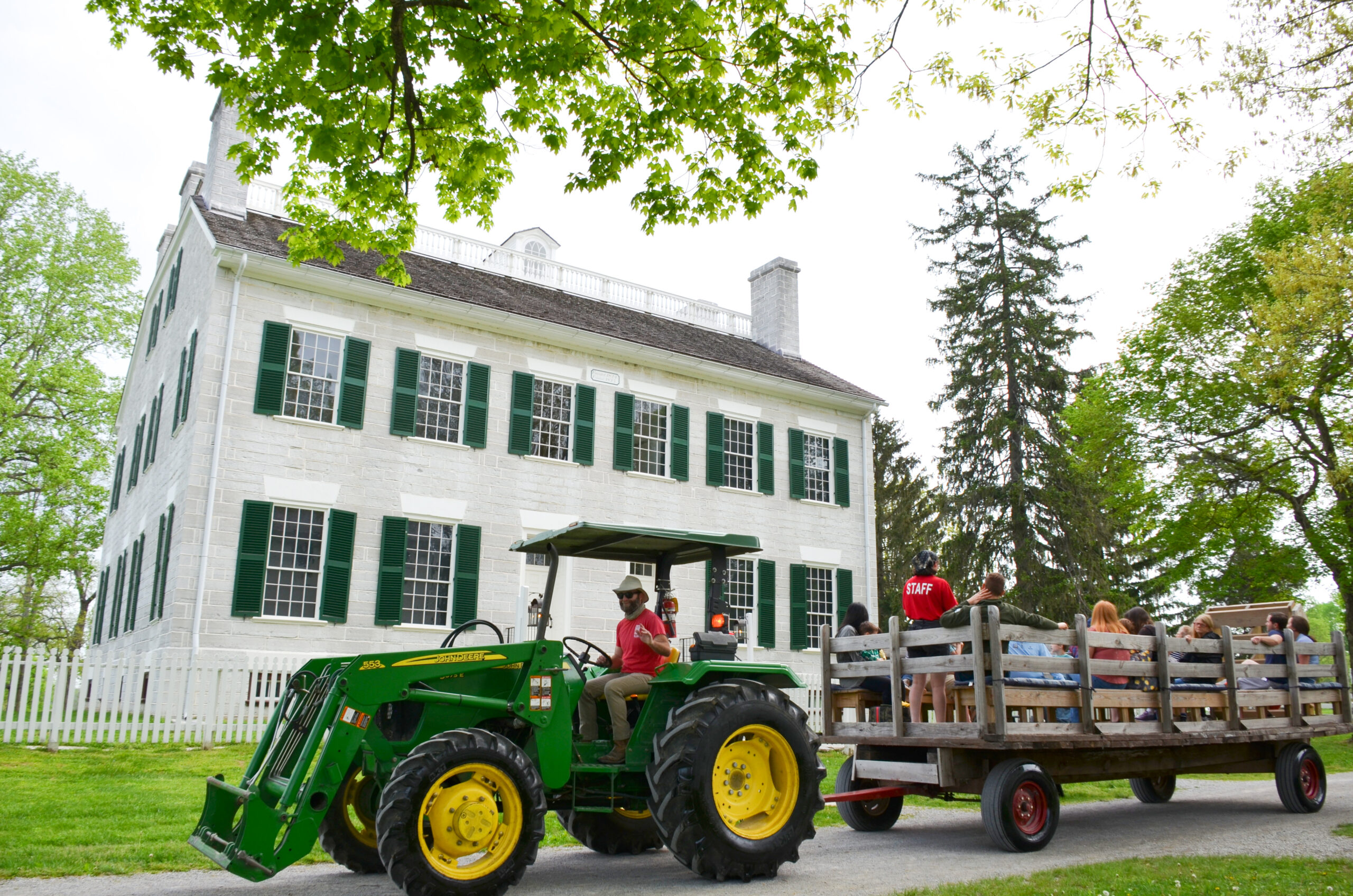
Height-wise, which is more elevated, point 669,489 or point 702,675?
point 669,489

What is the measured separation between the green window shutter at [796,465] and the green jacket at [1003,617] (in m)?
14.0

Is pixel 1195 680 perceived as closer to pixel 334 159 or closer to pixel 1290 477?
pixel 334 159

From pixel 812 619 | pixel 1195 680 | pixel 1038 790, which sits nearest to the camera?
pixel 1038 790

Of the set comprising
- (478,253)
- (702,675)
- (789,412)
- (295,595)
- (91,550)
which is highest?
(478,253)

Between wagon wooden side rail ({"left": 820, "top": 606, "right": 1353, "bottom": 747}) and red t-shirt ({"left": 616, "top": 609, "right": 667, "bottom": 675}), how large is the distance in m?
1.81

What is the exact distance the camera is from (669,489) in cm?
2022

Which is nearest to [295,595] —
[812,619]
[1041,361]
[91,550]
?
[812,619]

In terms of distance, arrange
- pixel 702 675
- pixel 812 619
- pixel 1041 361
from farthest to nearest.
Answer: pixel 1041 361 → pixel 812 619 → pixel 702 675

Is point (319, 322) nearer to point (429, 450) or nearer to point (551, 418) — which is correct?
point (429, 450)

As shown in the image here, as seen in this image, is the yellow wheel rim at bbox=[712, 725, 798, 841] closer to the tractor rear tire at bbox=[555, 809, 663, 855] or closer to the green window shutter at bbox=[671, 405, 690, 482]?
the tractor rear tire at bbox=[555, 809, 663, 855]

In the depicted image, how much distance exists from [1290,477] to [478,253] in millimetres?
18091

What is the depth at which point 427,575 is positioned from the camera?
56.2 feet

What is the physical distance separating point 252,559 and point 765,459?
10.6 m

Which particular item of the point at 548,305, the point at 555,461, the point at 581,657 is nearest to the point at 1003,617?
the point at 581,657
